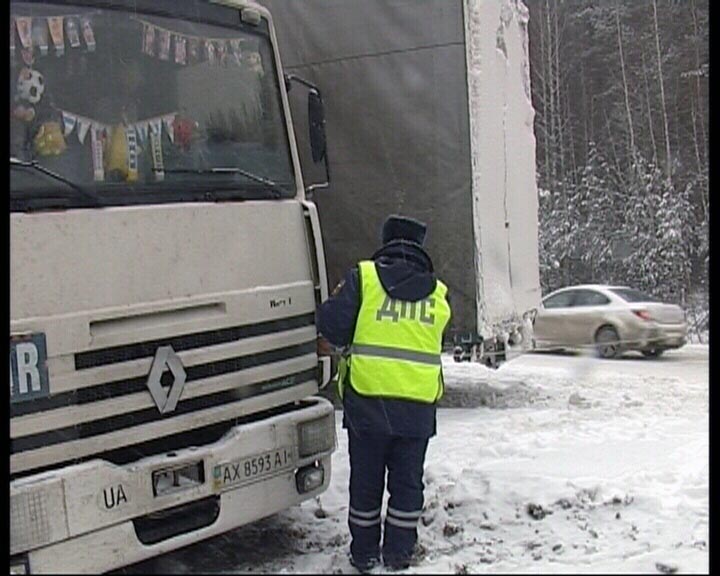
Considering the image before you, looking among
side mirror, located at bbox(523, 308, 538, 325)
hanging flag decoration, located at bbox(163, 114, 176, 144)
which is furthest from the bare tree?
hanging flag decoration, located at bbox(163, 114, 176, 144)

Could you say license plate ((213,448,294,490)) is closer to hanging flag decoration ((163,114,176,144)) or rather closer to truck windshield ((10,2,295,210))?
truck windshield ((10,2,295,210))

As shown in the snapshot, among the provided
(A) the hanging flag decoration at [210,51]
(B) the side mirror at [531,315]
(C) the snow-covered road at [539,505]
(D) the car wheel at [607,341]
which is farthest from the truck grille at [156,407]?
(D) the car wheel at [607,341]

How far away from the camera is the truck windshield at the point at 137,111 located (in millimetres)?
3635

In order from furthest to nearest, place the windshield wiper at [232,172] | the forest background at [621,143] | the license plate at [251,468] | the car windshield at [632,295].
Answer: the car windshield at [632,295]
the forest background at [621,143]
the windshield wiper at [232,172]
the license plate at [251,468]

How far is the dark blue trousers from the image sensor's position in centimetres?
409

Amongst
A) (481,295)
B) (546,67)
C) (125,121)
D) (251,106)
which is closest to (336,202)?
(481,295)

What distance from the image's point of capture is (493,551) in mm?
4242

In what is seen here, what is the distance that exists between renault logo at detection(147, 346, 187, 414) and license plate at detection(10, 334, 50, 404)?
47cm

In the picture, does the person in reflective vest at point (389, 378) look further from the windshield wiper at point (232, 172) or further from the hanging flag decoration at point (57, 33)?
the hanging flag decoration at point (57, 33)

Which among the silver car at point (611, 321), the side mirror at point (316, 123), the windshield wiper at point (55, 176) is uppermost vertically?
A: the side mirror at point (316, 123)

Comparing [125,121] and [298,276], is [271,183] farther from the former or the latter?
[125,121]

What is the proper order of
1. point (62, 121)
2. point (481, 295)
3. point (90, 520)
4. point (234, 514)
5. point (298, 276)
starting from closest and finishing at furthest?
point (90, 520), point (62, 121), point (234, 514), point (298, 276), point (481, 295)

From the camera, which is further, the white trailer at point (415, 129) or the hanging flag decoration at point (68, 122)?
the white trailer at point (415, 129)

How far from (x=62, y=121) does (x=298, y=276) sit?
51.6 inches
